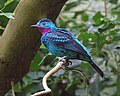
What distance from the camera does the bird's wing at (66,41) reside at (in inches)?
25.3

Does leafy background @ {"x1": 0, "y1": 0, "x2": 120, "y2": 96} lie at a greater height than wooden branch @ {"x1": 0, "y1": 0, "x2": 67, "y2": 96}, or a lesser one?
lesser

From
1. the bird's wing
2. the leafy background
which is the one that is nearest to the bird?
the bird's wing

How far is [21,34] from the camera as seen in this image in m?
0.74

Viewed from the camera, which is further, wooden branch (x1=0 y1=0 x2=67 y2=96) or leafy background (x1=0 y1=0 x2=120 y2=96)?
leafy background (x1=0 y1=0 x2=120 y2=96)

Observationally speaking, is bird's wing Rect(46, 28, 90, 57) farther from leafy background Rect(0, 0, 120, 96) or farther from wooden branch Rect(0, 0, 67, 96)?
leafy background Rect(0, 0, 120, 96)

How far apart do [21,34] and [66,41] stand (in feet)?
0.41

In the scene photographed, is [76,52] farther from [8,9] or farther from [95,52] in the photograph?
[95,52]

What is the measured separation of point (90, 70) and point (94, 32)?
26 centimetres

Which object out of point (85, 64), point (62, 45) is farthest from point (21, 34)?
point (85, 64)

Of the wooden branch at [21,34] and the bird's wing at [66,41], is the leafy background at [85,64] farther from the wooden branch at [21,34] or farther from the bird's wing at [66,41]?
the bird's wing at [66,41]

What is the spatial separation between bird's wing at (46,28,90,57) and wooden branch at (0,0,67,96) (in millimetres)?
94

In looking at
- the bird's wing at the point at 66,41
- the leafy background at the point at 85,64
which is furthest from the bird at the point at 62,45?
the leafy background at the point at 85,64

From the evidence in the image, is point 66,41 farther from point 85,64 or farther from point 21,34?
point 85,64

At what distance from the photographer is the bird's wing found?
0.64m
